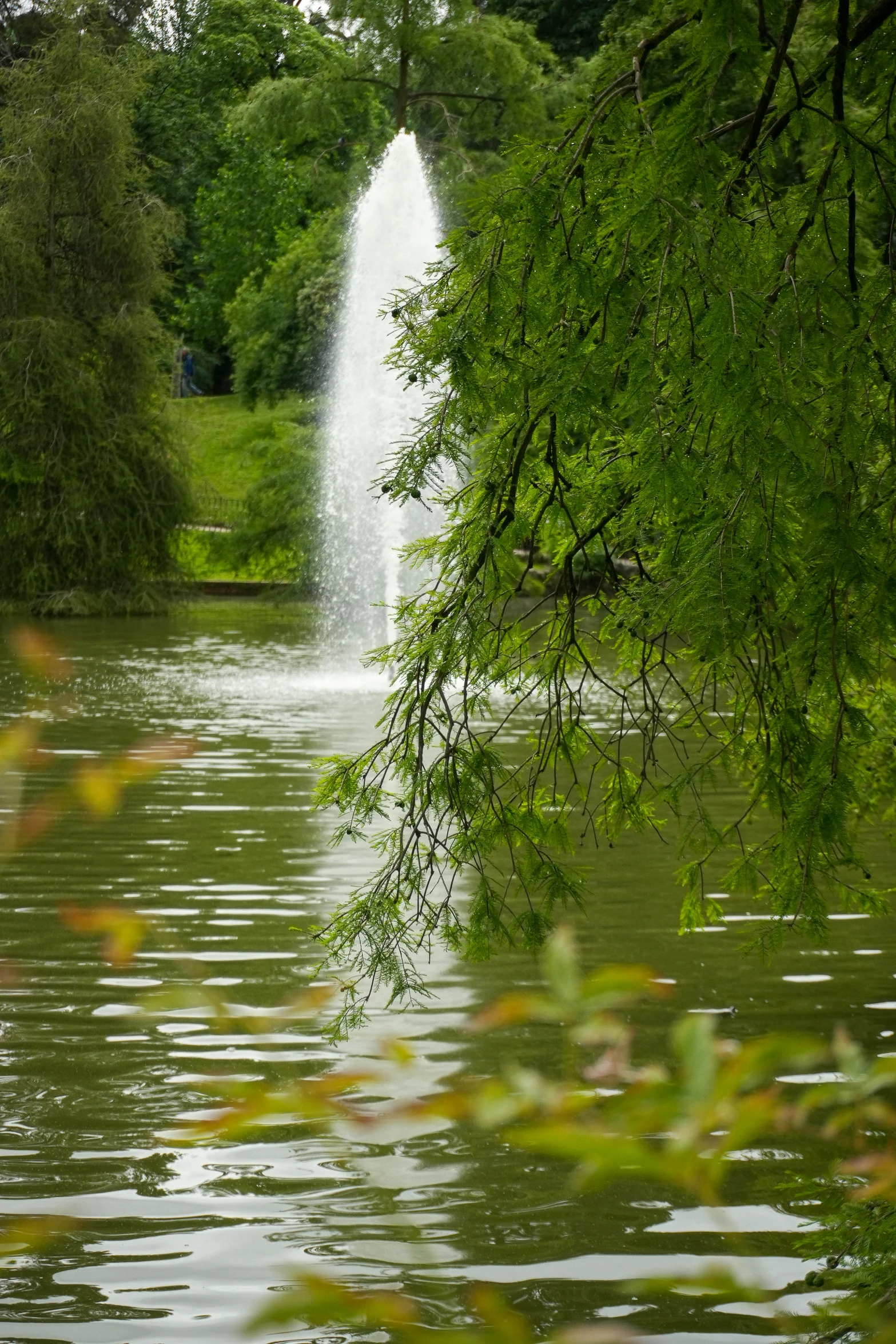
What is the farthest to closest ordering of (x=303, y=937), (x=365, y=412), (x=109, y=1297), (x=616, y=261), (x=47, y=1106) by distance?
(x=365, y=412)
(x=303, y=937)
(x=47, y=1106)
(x=109, y=1297)
(x=616, y=261)

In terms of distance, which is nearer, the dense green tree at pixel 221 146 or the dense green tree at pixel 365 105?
the dense green tree at pixel 365 105

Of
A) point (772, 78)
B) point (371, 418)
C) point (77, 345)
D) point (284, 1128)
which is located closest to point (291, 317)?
point (371, 418)

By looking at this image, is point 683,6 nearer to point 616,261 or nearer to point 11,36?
point 616,261

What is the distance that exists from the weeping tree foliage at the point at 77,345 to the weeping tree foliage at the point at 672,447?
2246 centimetres

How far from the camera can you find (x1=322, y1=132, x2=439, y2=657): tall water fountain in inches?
1010

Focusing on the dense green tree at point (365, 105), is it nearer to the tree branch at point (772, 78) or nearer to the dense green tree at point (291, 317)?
the dense green tree at point (291, 317)

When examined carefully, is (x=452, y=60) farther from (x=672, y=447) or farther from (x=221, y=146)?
(x=672, y=447)

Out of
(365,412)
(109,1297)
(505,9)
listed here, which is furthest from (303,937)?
(505,9)

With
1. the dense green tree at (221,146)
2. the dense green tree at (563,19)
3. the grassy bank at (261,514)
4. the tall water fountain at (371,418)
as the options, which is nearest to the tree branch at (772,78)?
the tall water fountain at (371,418)

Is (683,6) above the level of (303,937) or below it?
above

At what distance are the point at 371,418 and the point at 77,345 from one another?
5201 mm

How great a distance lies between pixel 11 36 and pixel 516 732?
2723 centimetres

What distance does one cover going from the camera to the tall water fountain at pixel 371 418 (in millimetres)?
25656

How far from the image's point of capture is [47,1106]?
212 inches
